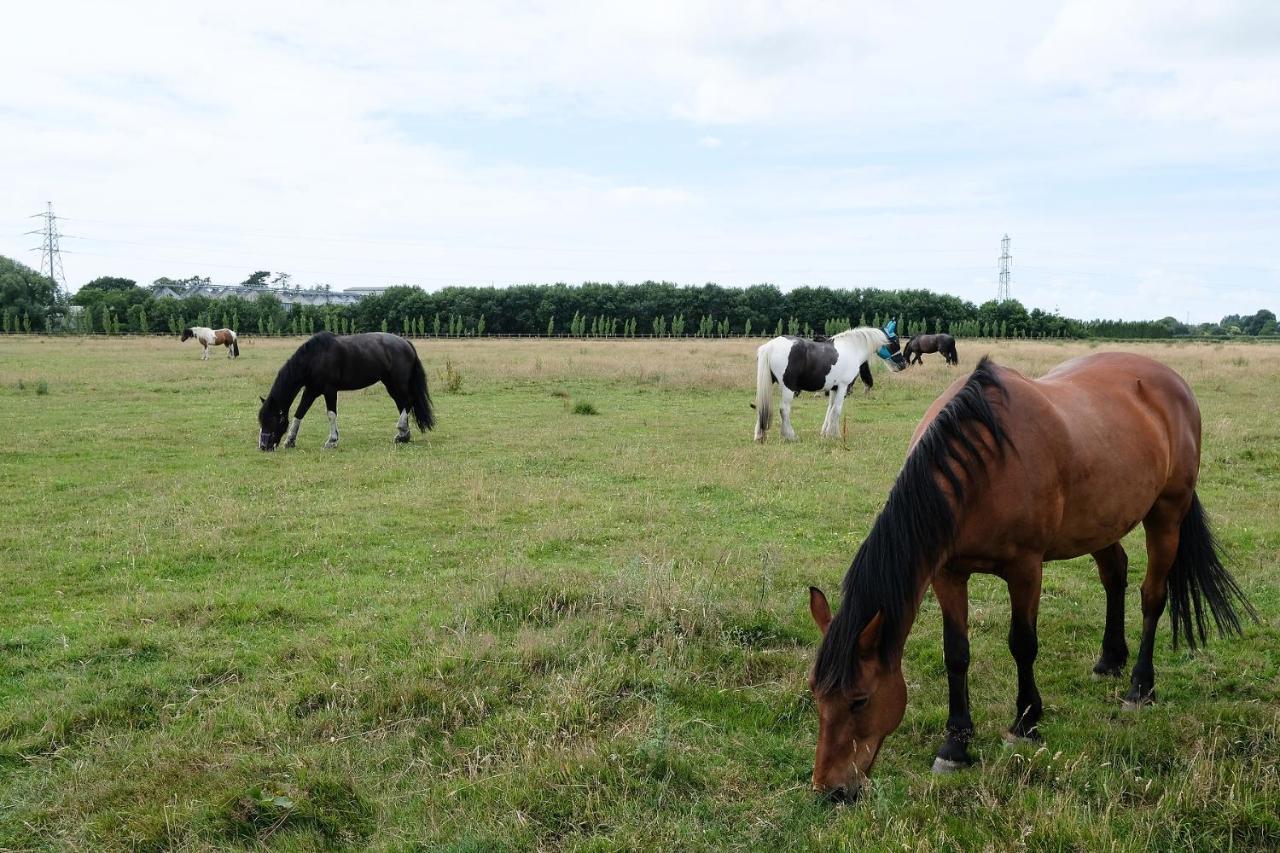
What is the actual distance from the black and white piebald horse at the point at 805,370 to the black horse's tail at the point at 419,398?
562 centimetres

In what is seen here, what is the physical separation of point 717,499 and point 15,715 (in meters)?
6.67

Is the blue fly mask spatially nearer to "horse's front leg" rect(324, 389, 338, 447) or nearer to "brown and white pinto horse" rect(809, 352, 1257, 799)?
"horse's front leg" rect(324, 389, 338, 447)

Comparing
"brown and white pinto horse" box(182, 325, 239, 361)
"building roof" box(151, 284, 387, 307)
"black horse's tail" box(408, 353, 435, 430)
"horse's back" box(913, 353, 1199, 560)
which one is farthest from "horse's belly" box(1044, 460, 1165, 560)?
"building roof" box(151, 284, 387, 307)

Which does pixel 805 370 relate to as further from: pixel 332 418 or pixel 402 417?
pixel 332 418

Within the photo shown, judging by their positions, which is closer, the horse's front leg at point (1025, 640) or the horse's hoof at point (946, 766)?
the horse's hoof at point (946, 766)

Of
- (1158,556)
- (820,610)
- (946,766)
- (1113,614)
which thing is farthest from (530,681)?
(1158,556)

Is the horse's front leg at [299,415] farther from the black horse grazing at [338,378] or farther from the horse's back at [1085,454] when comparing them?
the horse's back at [1085,454]

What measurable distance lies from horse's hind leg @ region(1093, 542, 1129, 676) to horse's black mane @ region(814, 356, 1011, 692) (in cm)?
172

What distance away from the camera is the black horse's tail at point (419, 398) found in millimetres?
13945

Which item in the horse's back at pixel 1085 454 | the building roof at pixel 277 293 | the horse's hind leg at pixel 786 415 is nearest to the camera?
the horse's back at pixel 1085 454

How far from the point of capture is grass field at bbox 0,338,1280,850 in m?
3.29

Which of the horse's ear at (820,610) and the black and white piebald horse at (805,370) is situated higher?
the black and white piebald horse at (805,370)

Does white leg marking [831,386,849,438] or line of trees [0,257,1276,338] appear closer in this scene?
white leg marking [831,386,849,438]

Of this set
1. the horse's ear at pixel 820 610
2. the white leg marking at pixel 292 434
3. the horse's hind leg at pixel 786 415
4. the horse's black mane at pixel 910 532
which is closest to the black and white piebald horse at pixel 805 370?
the horse's hind leg at pixel 786 415
